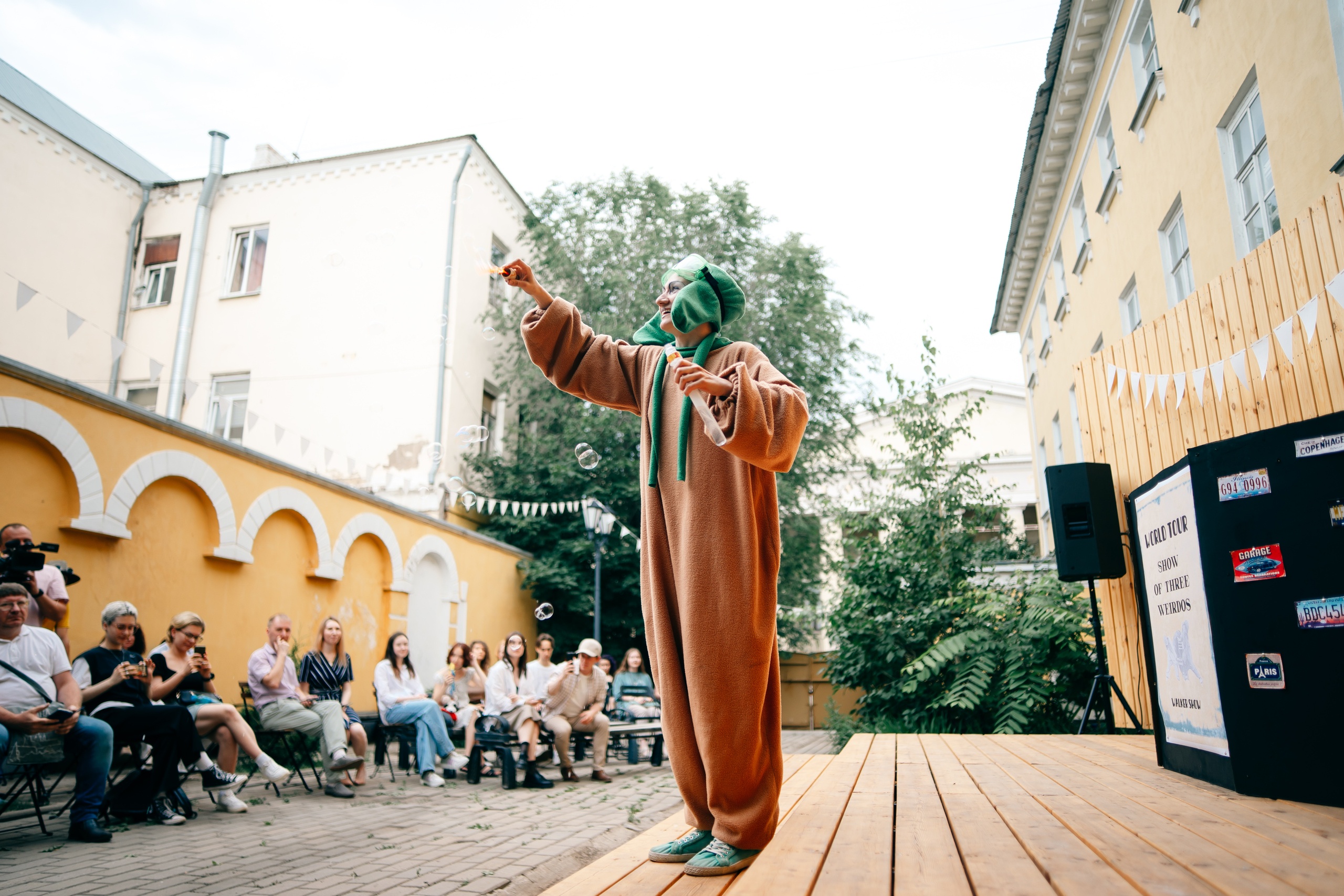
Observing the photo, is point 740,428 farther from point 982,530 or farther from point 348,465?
point 348,465

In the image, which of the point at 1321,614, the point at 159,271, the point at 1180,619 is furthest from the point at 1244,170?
the point at 159,271

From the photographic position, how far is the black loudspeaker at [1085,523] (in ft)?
21.2

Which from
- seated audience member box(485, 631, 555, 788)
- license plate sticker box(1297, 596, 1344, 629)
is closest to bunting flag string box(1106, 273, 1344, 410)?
license plate sticker box(1297, 596, 1344, 629)

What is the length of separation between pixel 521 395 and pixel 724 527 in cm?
1513

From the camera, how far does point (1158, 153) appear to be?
885 cm

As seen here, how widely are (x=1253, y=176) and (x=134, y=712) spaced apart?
9057 millimetres

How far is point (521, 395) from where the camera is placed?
1692 cm

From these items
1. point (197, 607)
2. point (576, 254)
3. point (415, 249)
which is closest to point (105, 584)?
point (197, 607)

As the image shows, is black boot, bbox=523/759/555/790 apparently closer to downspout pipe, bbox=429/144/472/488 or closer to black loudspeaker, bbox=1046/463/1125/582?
black loudspeaker, bbox=1046/463/1125/582

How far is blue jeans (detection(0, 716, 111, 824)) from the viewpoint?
14.8 feet

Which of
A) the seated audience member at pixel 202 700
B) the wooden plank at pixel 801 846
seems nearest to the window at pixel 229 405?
the seated audience member at pixel 202 700

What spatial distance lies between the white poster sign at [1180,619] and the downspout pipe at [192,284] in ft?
54.4

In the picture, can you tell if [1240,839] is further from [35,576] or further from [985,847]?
[35,576]

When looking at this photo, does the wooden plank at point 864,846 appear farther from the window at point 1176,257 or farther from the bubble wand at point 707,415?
the window at point 1176,257
